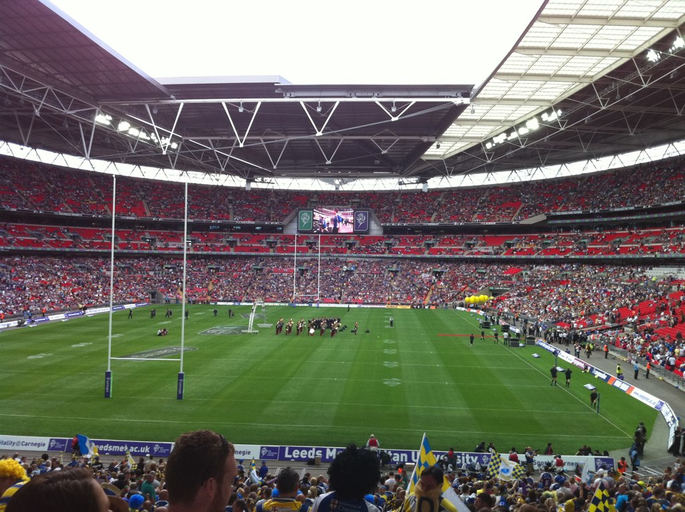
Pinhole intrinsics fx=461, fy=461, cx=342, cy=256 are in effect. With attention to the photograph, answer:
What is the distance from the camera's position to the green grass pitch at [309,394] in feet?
60.5

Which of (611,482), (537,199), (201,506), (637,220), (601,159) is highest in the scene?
(601,159)

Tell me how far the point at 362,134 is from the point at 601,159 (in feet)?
126

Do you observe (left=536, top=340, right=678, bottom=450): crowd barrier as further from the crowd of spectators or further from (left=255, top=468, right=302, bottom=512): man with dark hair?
(left=255, top=468, right=302, bottom=512): man with dark hair

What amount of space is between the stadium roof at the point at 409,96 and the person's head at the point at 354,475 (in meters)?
27.0

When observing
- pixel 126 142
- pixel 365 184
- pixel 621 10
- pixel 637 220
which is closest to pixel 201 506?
pixel 621 10

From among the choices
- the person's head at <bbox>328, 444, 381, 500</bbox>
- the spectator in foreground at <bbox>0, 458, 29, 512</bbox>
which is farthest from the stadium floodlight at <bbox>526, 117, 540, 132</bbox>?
the spectator in foreground at <bbox>0, 458, 29, 512</bbox>

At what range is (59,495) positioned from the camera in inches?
64.8

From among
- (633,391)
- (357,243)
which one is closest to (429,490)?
(633,391)

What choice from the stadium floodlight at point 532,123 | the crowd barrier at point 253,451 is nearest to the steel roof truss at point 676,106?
the stadium floodlight at point 532,123

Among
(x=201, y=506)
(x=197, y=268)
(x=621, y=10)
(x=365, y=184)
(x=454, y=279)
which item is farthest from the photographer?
(x=365, y=184)

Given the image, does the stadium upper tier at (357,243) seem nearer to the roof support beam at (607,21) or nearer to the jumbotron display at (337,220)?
the jumbotron display at (337,220)

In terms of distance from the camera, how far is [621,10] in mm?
24469

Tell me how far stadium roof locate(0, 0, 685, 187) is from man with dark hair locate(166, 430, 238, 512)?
91.3 ft

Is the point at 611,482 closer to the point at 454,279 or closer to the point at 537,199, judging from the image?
the point at 454,279
